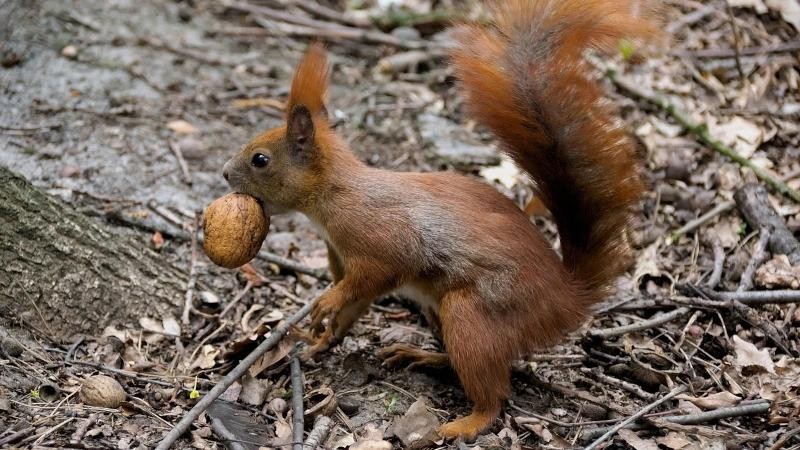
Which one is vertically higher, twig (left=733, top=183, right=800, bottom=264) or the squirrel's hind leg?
twig (left=733, top=183, right=800, bottom=264)

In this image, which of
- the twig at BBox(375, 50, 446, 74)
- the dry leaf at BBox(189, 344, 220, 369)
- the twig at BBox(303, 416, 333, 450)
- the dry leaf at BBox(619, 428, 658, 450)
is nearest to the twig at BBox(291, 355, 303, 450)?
the twig at BBox(303, 416, 333, 450)

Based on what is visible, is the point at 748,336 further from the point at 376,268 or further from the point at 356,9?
the point at 356,9

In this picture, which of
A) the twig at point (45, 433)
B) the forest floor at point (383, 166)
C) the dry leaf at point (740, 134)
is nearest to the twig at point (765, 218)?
the forest floor at point (383, 166)

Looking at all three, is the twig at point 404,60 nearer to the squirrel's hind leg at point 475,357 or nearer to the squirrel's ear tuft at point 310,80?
the squirrel's ear tuft at point 310,80

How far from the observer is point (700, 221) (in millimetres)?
3770

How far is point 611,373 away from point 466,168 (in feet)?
5.44

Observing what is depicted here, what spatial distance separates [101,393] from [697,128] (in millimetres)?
3110

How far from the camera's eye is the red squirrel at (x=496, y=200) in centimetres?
262

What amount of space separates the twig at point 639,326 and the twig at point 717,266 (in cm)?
25

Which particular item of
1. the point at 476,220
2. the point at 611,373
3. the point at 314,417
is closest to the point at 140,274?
the point at 314,417

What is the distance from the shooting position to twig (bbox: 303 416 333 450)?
8.26ft

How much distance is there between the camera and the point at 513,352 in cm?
269

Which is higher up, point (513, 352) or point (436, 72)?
point (436, 72)

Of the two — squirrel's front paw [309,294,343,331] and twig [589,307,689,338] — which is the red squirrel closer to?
squirrel's front paw [309,294,343,331]
